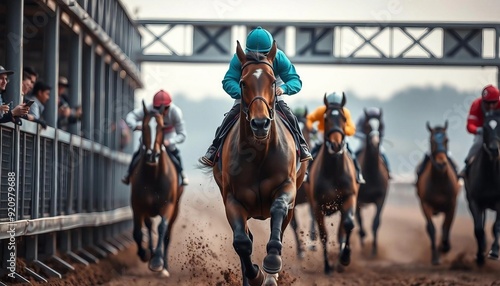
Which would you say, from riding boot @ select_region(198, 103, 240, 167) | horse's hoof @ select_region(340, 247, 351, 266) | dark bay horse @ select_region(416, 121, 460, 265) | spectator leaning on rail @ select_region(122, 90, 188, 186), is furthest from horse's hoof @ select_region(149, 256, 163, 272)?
dark bay horse @ select_region(416, 121, 460, 265)

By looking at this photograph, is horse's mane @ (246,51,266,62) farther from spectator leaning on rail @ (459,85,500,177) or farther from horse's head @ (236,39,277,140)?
spectator leaning on rail @ (459,85,500,177)

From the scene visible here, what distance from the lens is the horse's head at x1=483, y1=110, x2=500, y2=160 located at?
16.2 metres

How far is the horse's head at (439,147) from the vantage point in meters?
19.3

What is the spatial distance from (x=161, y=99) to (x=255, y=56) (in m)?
5.70

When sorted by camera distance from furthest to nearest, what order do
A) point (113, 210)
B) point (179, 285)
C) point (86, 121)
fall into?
point (113, 210) < point (86, 121) < point (179, 285)

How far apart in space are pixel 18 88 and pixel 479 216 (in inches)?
275

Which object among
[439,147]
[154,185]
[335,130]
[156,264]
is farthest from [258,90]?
[439,147]

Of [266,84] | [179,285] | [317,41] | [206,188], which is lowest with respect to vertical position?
[179,285]

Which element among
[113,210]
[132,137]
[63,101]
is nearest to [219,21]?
[132,137]

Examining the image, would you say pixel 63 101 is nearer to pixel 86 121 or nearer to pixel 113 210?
pixel 86 121

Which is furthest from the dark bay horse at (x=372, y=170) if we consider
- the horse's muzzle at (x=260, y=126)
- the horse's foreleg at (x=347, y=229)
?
the horse's muzzle at (x=260, y=126)

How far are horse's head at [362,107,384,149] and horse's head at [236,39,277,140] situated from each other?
29.3 ft

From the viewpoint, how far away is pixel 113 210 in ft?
72.1

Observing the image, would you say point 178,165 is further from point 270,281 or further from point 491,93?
point 270,281
